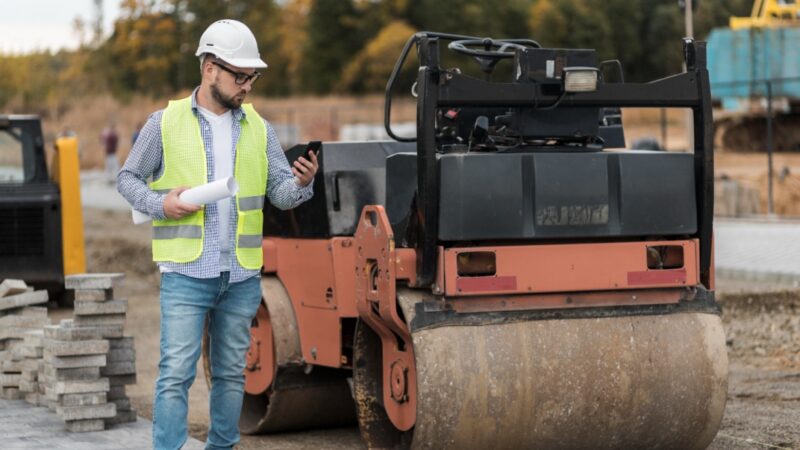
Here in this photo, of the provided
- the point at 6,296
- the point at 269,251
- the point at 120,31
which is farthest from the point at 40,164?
the point at 120,31

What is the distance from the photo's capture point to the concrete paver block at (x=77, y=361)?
24.7ft

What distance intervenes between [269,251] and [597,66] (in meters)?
2.34

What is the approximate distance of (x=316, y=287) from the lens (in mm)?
7543

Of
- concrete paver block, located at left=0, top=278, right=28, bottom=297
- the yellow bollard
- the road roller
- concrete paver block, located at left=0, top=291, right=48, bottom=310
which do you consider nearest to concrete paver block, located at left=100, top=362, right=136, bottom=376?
concrete paver block, located at left=0, top=291, right=48, bottom=310

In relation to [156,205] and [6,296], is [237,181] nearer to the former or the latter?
[156,205]

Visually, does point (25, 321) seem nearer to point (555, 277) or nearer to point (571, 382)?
point (555, 277)

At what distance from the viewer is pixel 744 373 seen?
9742 millimetres

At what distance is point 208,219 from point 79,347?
1.91 metres

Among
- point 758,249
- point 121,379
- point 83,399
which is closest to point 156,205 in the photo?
point 83,399

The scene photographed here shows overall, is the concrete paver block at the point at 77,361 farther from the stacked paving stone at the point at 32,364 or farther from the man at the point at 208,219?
the man at the point at 208,219

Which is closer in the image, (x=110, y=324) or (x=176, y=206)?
(x=176, y=206)

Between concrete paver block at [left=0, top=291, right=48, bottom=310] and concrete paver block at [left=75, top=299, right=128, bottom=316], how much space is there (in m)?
1.19

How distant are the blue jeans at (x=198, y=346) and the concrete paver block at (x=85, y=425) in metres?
1.58

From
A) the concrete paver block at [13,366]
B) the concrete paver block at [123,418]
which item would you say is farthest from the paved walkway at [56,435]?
→ the concrete paver block at [13,366]
